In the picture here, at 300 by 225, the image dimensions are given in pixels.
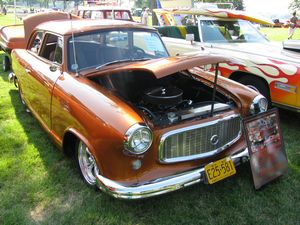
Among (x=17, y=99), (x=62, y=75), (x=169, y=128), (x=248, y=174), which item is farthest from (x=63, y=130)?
(x=17, y=99)

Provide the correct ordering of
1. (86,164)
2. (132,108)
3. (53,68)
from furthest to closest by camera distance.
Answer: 1. (53,68)
2. (86,164)
3. (132,108)

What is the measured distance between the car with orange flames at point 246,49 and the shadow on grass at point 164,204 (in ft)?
5.49

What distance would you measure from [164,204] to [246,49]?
3.47 meters

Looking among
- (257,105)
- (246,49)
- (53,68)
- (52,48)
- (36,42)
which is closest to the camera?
(257,105)

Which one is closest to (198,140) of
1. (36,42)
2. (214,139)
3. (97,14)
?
(214,139)

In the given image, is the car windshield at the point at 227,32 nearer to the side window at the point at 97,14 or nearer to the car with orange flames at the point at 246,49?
the car with orange flames at the point at 246,49

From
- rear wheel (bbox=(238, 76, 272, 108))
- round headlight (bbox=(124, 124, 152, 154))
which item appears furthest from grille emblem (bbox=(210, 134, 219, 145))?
rear wheel (bbox=(238, 76, 272, 108))

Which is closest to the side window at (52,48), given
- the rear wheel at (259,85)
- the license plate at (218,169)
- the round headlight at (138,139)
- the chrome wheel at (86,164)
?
the chrome wheel at (86,164)

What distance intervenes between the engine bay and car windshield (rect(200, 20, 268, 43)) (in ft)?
8.86

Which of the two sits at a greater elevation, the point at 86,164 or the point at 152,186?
the point at 152,186

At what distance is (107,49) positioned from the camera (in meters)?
3.72

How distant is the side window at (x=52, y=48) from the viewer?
3.73 m

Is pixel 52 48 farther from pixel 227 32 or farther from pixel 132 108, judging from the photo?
pixel 227 32

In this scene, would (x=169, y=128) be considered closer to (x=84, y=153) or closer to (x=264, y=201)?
(x=84, y=153)
